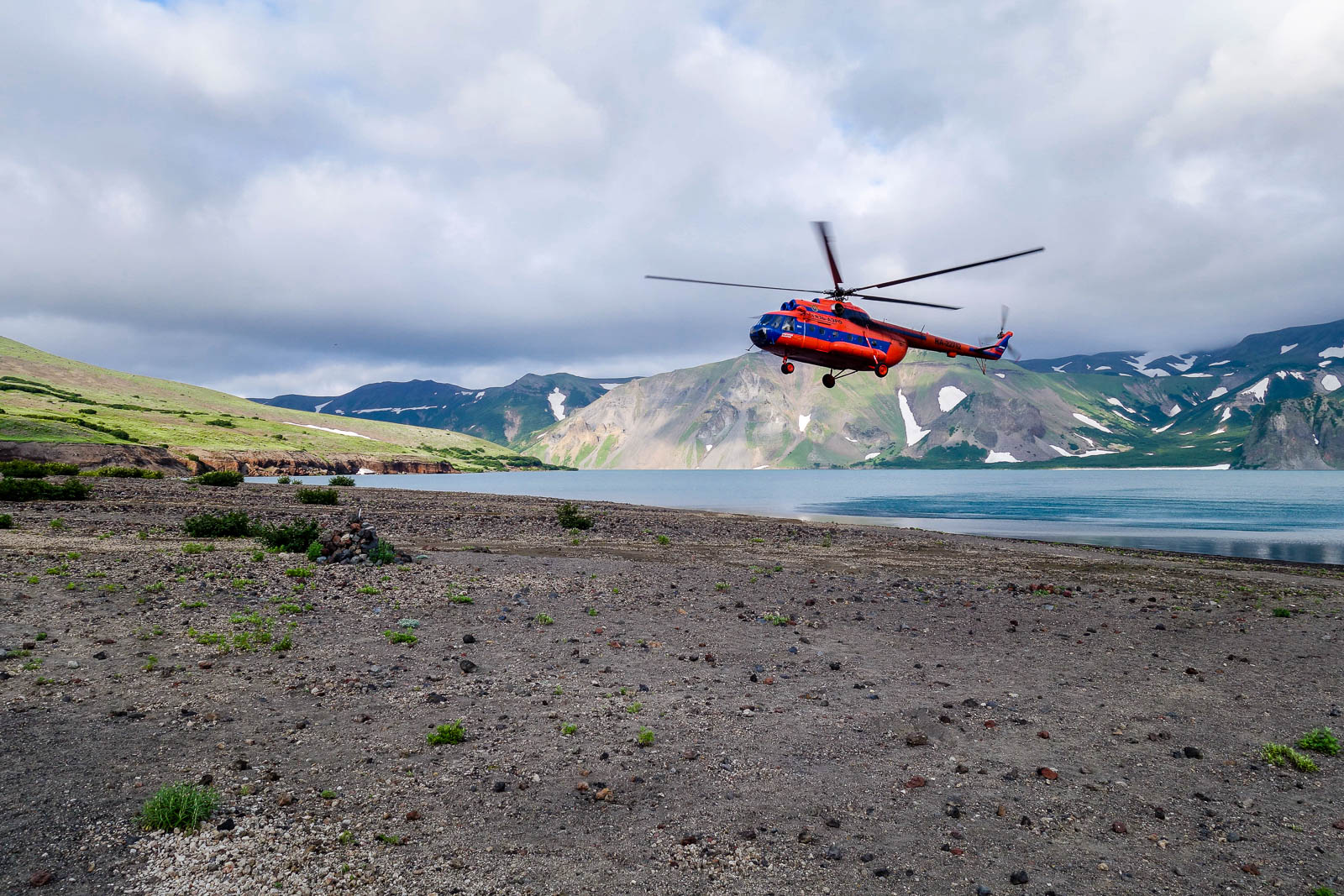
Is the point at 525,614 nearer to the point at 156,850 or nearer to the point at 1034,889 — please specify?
the point at 156,850

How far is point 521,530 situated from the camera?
4000 centimetres

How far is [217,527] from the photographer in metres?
29.4

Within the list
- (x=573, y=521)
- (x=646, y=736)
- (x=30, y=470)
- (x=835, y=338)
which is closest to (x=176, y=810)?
(x=646, y=736)

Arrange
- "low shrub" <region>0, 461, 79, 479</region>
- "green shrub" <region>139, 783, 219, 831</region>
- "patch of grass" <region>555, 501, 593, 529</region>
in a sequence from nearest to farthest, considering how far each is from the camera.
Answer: "green shrub" <region>139, 783, 219, 831</region>
"patch of grass" <region>555, 501, 593, 529</region>
"low shrub" <region>0, 461, 79, 479</region>

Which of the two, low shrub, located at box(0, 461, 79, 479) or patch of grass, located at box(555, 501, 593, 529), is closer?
patch of grass, located at box(555, 501, 593, 529)

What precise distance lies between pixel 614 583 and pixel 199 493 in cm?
4352

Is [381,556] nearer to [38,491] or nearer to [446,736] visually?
[446,736]

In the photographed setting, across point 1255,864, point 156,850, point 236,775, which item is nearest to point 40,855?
point 156,850

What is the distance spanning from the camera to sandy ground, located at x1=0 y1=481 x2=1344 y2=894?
23.5 ft

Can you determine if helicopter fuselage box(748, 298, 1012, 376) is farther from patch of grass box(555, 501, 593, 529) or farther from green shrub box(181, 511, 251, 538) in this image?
green shrub box(181, 511, 251, 538)

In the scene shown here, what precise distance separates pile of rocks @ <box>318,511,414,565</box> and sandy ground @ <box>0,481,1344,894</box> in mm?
1606

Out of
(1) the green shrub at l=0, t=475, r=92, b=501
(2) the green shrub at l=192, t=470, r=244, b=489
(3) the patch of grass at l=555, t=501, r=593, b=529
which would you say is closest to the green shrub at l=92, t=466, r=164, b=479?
(2) the green shrub at l=192, t=470, r=244, b=489

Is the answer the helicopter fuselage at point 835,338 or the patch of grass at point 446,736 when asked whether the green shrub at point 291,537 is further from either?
the helicopter fuselage at point 835,338

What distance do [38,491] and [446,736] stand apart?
4585 centimetres
